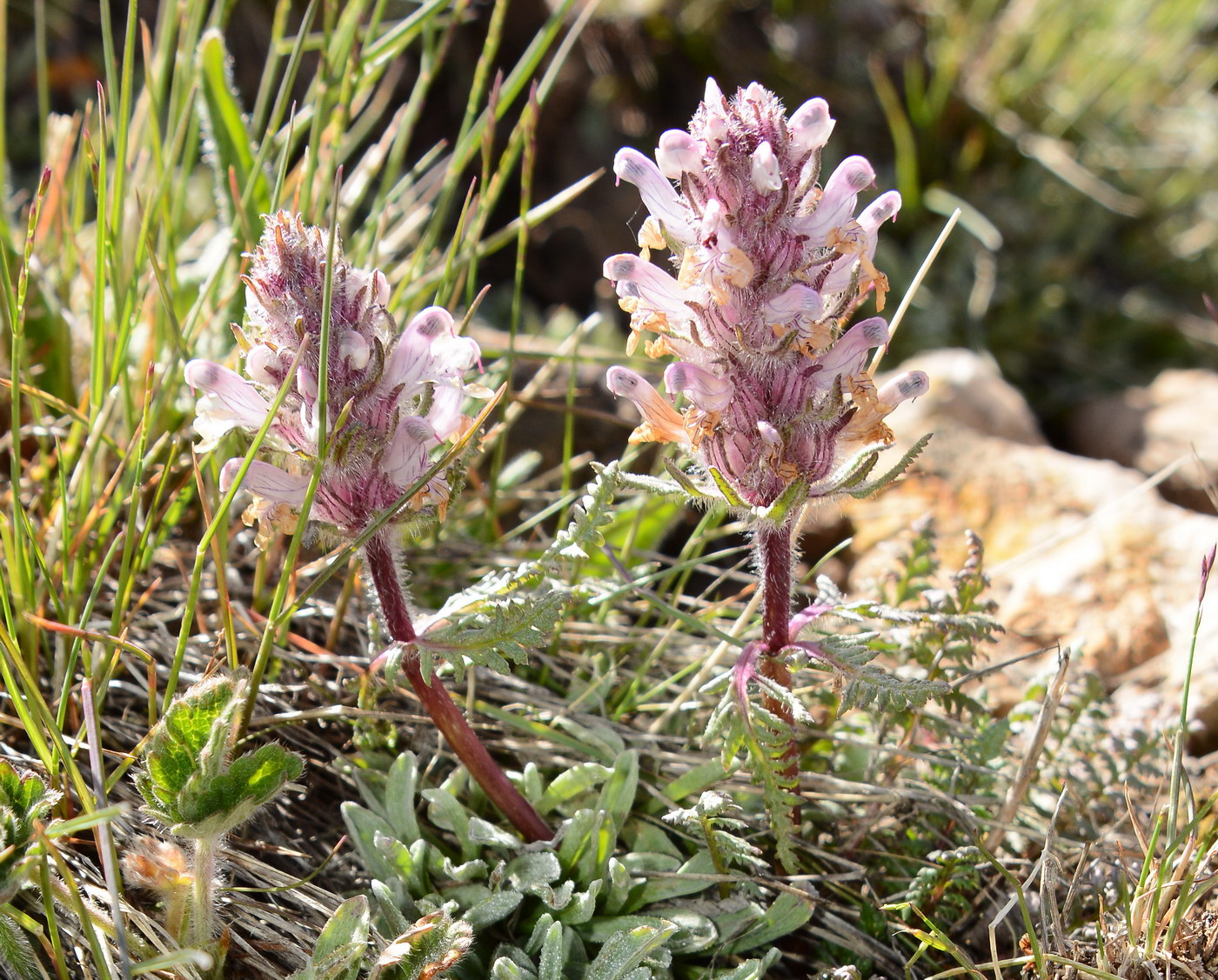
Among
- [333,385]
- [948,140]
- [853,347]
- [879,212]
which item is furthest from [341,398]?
[948,140]

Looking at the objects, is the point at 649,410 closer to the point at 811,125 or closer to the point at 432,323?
the point at 432,323

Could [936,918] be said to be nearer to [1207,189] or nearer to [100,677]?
[100,677]

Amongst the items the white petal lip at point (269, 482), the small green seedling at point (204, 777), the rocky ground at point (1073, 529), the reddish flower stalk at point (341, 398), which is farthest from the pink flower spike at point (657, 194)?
the rocky ground at point (1073, 529)

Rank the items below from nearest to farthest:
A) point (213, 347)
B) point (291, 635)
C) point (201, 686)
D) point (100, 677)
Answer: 1. point (201, 686)
2. point (100, 677)
3. point (291, 635)
4. point (213, 347)

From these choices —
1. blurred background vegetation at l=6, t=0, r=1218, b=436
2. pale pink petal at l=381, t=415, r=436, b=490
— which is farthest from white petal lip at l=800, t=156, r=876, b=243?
blurred background vegetation at l=6, t=0, r=1218, b=436

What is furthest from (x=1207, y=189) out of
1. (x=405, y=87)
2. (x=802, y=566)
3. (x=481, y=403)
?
(x=481, y=403)
